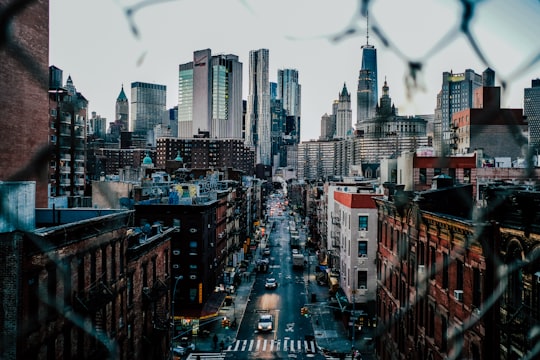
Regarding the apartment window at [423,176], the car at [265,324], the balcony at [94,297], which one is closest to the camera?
the balcony at [94,297]

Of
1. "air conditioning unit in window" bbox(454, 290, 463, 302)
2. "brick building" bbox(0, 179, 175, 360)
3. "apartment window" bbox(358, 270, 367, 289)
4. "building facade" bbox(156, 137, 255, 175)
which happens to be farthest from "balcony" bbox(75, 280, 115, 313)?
"building facade" bbox(156, 137, 255, 175)

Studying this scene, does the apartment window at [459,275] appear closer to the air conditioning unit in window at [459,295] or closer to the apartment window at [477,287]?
the air conditioning unit in window at [459,295]

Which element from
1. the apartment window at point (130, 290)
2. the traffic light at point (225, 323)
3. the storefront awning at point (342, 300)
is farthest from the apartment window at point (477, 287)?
the traffic light at point (225, 323)

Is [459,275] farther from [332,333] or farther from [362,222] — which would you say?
[332,333]

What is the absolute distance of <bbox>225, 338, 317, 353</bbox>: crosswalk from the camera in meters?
33.8

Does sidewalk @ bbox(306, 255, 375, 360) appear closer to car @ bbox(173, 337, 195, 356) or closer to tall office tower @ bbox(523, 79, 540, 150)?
car @ bbox(173, 337, 195, 356)

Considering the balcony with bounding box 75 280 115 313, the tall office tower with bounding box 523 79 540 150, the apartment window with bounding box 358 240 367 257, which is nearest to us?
the tall office tower with bounding box 523 79 540 150

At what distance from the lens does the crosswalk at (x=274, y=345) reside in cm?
3381

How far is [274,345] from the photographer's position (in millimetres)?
34844

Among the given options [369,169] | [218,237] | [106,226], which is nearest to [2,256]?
[106,226]

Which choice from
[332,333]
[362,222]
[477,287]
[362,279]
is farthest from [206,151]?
[477,287]

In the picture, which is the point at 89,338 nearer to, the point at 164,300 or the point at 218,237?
the point at 164,300

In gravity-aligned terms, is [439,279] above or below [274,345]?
above

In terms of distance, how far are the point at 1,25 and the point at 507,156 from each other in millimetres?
35966
